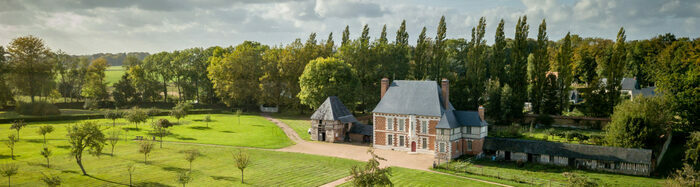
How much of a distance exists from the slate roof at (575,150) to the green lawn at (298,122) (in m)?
23.2

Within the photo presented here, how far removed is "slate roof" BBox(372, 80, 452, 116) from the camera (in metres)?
45.6

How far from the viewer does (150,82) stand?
84.5 m

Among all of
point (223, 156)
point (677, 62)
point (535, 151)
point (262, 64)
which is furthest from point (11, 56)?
point (677, 62)

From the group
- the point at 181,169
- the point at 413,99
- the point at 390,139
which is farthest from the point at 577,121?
the point at 181,169

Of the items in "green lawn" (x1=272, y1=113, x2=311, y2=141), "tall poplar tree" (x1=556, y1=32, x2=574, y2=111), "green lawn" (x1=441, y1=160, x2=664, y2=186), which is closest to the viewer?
"green lawn" (x1=441, y1=160, x2=664, y2=186)

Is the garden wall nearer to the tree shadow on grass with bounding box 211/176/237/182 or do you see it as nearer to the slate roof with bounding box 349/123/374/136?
the slate roof with bounding box 349/123/374/136

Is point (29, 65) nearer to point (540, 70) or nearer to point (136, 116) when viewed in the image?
point (136, 116)

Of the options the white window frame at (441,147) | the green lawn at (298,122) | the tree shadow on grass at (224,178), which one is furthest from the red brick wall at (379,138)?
the tree shadow on grass at (224,178)

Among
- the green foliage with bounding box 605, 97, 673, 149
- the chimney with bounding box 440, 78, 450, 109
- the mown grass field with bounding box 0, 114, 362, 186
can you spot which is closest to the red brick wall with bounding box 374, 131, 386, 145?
the chimney with bounding box 440, 78, 450, 109

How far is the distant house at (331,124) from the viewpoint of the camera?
51469 millimetres

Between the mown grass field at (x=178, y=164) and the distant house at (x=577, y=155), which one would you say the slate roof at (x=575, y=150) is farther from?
the mown grass field at (x=178, y=164)

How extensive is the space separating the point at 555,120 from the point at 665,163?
64.1ft

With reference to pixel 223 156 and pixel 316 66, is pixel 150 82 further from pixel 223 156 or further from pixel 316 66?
pixel 223 156

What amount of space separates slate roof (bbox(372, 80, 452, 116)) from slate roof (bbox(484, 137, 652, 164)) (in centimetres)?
659
